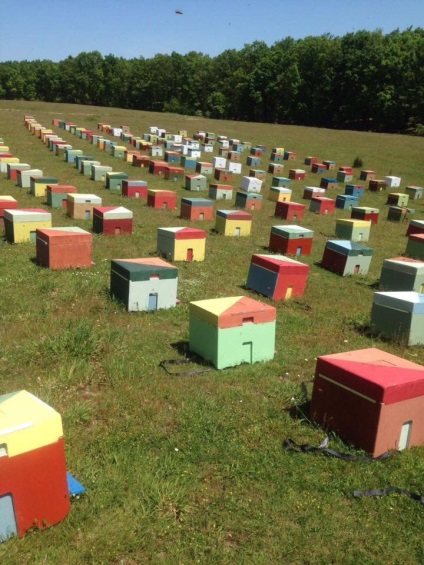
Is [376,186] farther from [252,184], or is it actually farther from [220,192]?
[220,192]

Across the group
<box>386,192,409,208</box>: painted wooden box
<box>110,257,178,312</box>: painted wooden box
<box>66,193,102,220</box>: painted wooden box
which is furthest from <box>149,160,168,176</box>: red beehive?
<box>110,257,178,312</box>: painted wooden box

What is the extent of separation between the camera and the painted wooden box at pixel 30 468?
139 inches

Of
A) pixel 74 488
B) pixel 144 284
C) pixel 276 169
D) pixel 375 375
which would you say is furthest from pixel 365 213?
pixel 74 488

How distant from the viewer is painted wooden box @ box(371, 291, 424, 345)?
7.79m

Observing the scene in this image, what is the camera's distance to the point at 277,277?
9.53 meters

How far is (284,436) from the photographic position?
5.30 m

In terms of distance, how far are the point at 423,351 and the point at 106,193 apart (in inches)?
584

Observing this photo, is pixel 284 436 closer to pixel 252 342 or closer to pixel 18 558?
pixel 252 342

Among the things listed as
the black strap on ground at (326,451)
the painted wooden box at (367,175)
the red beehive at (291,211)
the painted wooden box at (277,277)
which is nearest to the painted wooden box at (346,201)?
the red beehive at (291,211)

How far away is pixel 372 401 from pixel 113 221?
966 cm

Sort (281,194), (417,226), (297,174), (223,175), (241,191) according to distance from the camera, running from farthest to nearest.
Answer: (297,174) < (223,175) < (241,191) < (281,194) < (417,226)

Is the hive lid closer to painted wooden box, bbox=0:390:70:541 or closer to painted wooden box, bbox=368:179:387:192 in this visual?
painted wooden box, bbox=0:390:70:541

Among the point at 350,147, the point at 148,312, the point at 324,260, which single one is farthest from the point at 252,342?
the point at 350,147

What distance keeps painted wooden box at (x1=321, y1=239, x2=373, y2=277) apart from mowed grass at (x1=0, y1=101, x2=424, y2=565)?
0.89m
